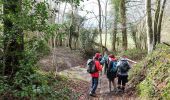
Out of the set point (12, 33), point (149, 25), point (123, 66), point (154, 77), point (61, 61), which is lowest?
point (61, 61)

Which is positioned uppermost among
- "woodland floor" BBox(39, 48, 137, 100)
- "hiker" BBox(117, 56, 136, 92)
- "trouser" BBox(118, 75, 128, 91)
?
"hiker" BBox(117, 56, 136, 92)

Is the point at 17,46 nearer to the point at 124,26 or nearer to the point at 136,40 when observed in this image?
the point at 124,26

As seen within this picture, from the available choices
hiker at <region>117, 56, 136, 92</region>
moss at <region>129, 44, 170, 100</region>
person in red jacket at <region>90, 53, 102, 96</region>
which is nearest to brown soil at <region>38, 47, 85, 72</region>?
person in red jacket at <region>90, 53, 102, 96</region>

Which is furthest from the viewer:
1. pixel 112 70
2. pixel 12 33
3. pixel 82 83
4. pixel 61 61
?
pixel 61 61

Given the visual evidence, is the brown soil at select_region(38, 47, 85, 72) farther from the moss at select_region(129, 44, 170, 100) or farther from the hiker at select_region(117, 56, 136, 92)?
the hiker at select_region(117, 56, 136, 92)

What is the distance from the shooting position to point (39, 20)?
758 cm

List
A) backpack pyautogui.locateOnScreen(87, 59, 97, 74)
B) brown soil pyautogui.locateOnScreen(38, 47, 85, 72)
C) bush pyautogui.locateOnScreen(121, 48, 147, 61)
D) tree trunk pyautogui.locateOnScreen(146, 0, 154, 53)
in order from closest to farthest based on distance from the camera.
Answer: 1. backpack pyautogui.locateOnScreen(87, 59, 97, 74)
2. tree trunk pyautogui.locateOnScreen(146, 0, 154, 53)
3. brown soil pyautogui.locateOnScreen(38, 47, 85, 72)
4. bush pyautogui.locateOnScreen(121, 48, 147, 61)

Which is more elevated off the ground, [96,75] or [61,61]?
[96,75]

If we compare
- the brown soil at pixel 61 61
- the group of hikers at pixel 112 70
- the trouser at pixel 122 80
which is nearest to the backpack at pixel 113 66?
the group of hikers at pixel 112 70

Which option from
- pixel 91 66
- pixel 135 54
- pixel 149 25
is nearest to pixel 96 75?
pixel 91 66

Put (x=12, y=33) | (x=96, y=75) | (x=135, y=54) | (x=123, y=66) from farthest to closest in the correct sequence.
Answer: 1. (x=135, y=54)
2. (x=96, y=75)
3. (x=123, y=66)
4. (x=12, y=33)

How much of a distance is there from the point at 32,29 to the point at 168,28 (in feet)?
123

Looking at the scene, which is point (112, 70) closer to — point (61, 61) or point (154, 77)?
point (154, 77)

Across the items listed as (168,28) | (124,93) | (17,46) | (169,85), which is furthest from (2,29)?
(168,28)
